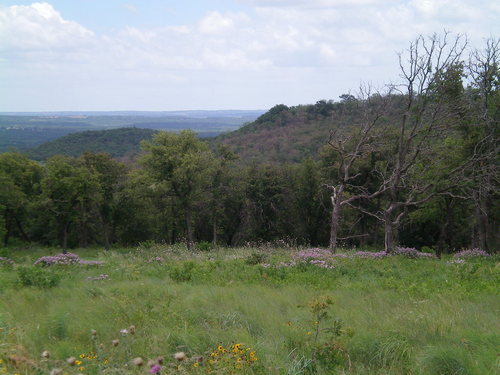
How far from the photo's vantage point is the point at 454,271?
11156 millimetres

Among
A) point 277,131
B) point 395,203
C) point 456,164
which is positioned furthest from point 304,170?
point 277,131

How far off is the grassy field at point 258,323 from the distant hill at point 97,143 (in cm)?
8526

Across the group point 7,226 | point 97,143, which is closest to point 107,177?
point 7,226

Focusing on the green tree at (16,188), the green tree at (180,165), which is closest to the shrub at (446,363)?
the green tree at (180,165)

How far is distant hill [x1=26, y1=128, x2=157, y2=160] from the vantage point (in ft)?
311

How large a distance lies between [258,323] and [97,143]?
110 metres

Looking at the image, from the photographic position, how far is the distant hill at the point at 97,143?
9488 cm

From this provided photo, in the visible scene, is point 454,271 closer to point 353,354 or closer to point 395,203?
point 395,203

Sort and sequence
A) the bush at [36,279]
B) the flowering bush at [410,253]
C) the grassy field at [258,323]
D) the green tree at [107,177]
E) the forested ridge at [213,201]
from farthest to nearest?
the green tree at [107,177]
the forested ridge at [213,201]
the flowering bush at [410,253]
the bush at [36,279]
the grassy field at [258,323]

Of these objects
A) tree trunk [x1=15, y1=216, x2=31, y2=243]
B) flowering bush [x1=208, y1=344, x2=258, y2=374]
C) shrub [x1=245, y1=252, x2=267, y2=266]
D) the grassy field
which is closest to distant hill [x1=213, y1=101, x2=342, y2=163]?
tree trunk [x1=15, y1=216, x2=31, y2=243]

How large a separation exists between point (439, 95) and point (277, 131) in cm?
6787

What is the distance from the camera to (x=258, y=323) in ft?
20.6

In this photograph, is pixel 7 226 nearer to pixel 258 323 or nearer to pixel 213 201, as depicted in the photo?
pixel 213 201

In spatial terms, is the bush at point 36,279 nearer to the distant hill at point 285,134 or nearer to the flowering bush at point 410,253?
the flowering bush at point 410,253
